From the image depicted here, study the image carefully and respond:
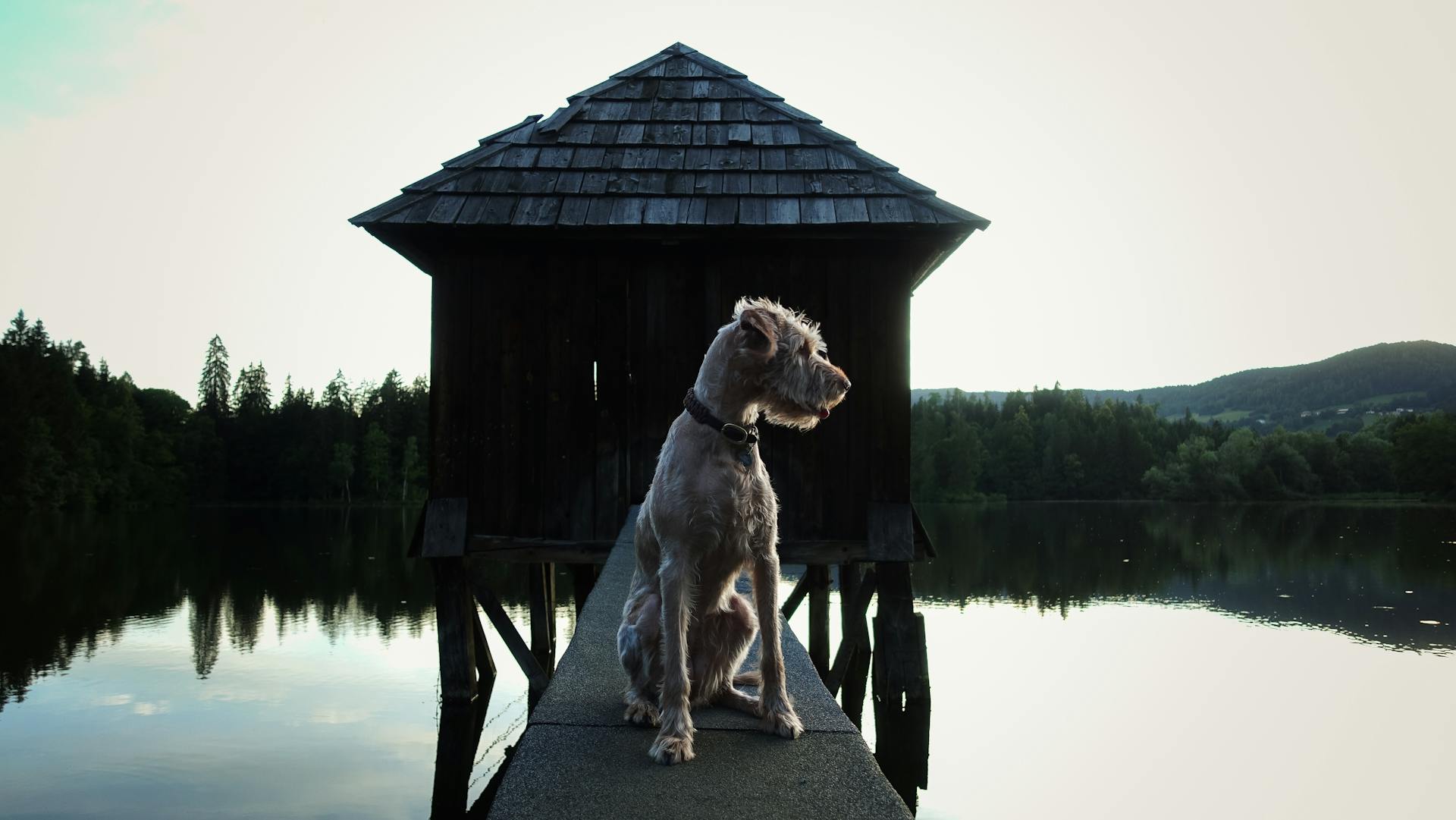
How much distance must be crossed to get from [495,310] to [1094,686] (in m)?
13.9

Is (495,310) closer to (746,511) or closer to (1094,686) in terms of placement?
(746,511)

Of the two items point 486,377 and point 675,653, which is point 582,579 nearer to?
point 486,377

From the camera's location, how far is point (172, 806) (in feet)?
34.6

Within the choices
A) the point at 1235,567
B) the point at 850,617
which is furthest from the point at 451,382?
the point at 1235,567

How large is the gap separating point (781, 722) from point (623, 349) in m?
6.26

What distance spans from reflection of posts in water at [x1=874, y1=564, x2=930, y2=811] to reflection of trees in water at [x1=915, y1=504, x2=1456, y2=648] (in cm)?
1472

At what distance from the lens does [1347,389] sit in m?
166

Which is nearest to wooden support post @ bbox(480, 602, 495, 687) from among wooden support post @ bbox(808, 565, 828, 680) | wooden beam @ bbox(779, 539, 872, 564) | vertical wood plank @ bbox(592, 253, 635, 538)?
vertical wood plank @ bbox(592, 253, 635, 538)

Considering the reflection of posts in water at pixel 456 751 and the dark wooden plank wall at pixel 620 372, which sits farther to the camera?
the reflection of posts in water at pixel 456 751

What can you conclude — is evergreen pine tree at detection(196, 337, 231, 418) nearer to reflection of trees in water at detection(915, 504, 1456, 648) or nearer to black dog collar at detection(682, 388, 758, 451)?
reflection of trees in water at detection(915, 504, 1456, 648)

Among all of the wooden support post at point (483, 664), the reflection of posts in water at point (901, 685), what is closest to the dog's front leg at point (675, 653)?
the reflection of posts in water at point (901, 685)

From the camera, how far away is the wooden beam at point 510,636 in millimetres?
10633

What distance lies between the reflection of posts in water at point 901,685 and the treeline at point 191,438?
61.7 m

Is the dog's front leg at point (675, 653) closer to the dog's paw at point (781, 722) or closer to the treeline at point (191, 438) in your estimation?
the dog's paw at point (781, 722)
